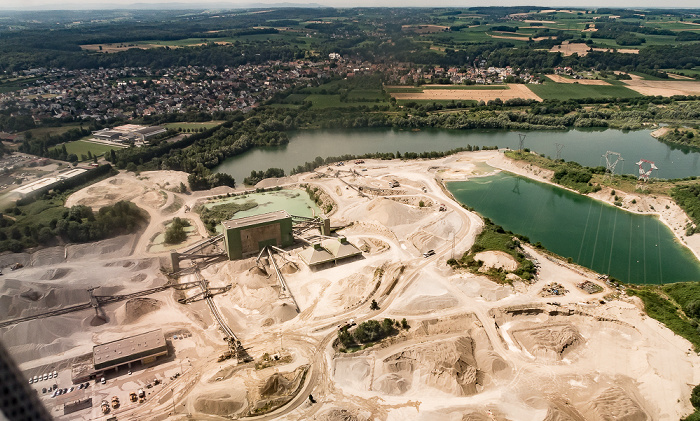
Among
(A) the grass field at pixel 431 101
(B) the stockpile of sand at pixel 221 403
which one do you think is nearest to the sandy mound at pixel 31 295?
(B) the stockpile of sand at pixel 221 403

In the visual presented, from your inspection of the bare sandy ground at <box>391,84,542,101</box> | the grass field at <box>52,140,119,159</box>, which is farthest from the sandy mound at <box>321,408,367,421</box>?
the bare sandy ground at <box>391,84,542,101</box>

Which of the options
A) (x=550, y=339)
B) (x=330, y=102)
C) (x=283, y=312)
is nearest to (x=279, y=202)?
(x=283, y=312)

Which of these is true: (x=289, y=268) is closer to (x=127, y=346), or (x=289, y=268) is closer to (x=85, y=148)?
(x=127, y=346)

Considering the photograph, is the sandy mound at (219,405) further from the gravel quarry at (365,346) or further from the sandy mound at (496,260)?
the sandy mound at (496,260)

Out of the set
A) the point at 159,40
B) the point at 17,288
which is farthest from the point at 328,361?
the point at 159,40

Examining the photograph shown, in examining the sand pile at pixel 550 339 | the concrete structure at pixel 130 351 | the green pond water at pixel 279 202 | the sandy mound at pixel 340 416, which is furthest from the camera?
the green pond water at pixel 279 202

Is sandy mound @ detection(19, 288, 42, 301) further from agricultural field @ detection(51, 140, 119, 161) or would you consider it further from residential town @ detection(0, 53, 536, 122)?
residential town @ detection(0, 53, 536, 122)
